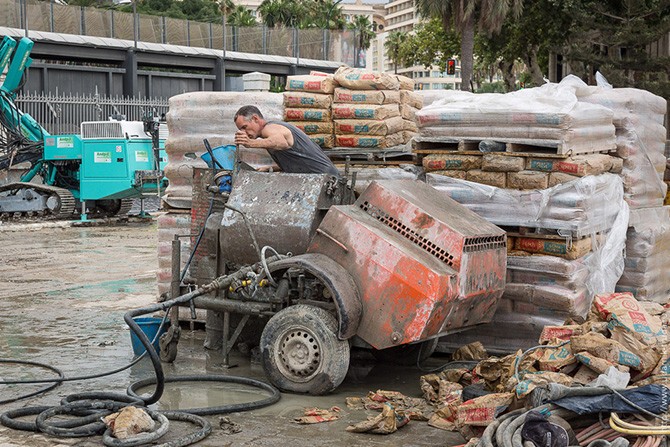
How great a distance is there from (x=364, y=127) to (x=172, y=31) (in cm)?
3175

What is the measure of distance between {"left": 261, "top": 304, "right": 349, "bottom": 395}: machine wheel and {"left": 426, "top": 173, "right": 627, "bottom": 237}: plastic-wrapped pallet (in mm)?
2001

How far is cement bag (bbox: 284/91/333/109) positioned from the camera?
31.4 feet

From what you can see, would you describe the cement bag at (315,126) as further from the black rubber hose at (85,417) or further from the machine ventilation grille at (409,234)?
the black rubber hose at (85,417)

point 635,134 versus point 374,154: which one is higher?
point 635,134

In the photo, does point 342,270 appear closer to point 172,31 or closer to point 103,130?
point 103,130

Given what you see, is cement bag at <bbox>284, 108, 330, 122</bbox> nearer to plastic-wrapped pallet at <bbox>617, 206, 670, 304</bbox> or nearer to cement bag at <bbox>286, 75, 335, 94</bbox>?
cement bag at <bbox>286, 75, 335, 94</bbox>

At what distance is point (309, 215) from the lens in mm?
7652

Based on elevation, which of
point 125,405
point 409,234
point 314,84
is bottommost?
point 125,405

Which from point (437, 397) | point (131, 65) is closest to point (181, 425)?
point (437, 397)

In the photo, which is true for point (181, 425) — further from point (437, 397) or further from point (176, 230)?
point (176, 230)

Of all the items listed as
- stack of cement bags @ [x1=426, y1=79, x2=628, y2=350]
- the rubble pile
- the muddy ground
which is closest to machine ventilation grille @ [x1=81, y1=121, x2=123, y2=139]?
the muddy ground

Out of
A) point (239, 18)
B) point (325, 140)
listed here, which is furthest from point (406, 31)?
point (325, 140)

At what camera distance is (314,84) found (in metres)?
9.65

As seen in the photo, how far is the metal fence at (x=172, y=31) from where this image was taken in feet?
111
